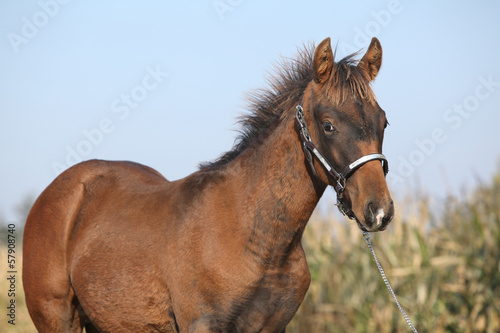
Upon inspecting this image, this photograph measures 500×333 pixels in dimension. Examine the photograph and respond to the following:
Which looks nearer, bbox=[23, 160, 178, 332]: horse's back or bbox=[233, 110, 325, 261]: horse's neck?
bbox=[233, 110, 325, 261]: horse's neck

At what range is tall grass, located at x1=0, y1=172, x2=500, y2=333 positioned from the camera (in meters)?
7.22

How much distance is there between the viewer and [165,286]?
3.84 meters

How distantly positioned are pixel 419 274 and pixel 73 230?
4778 millimetres

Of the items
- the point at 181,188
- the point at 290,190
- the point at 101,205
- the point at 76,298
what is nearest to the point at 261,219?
the point at 290,190

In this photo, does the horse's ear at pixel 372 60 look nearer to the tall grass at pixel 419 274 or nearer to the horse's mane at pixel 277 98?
the horse's mane at pixel 277 98

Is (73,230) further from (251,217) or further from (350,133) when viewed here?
(350,133)

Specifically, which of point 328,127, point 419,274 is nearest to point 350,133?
point 328,127

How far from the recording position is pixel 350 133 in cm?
331

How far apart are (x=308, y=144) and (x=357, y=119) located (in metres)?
0.36

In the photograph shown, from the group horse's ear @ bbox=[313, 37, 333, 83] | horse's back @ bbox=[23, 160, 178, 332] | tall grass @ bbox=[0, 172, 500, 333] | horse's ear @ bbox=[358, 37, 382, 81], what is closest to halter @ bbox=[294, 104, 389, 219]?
horse's ear @ bbox=[313, 37, 333, 83]

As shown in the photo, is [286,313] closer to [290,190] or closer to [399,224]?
[290,190]

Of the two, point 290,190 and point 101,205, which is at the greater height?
point 101,205

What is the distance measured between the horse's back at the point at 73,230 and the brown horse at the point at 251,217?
1.0 inches

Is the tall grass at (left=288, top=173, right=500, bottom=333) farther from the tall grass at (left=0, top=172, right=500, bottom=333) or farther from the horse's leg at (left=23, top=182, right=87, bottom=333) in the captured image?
the horse's leg at (left=23, top=182, right=87, bottom=333)
